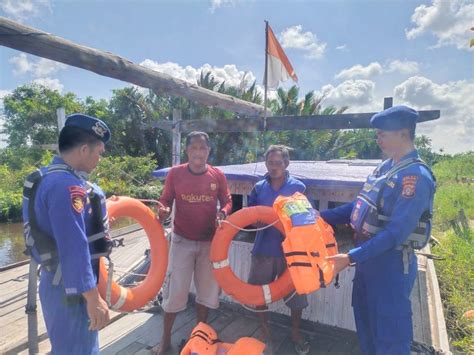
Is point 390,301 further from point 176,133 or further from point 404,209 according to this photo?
point 176,133

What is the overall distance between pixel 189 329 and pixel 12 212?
38.5 ft

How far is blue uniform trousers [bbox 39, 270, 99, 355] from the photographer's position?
148 centimetres

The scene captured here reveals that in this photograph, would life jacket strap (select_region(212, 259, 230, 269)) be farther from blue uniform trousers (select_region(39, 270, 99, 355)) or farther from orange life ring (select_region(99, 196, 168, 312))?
blue uniform trousers (select_region(39, 270, 99, 355))

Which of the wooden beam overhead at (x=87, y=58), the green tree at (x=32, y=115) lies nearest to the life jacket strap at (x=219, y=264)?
the wooden beam overhead at (x=87, y=58)

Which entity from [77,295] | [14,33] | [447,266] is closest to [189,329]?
[77,295]

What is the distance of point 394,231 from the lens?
1.67 meters

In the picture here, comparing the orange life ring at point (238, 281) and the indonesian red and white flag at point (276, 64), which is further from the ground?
the indonesian red and white flag at point (276, 64)

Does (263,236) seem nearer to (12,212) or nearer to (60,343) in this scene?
(60,343)

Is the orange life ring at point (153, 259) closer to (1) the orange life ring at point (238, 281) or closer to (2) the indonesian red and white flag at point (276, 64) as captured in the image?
(1) the orange life ring at point (238, 281)

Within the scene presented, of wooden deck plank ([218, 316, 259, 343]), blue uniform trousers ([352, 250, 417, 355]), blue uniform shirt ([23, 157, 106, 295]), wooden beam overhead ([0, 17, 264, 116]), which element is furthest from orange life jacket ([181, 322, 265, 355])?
wooden beam overhead ([0, 17, 264, 116])

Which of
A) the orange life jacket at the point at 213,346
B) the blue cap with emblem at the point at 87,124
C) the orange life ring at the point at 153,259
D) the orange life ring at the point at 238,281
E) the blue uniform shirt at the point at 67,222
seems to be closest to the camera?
the blue uniform shirt at the point at 67,222

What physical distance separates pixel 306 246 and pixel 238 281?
2.78ft

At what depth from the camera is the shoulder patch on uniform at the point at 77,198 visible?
4.43ft

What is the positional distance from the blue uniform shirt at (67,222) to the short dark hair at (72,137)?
17cm
